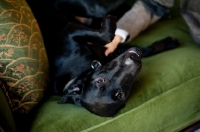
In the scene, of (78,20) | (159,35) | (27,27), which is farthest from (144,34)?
(27,27)

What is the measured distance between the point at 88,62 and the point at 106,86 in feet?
1.01

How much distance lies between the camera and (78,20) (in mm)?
1797

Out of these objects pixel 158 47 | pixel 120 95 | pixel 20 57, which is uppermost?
pixel 20 57

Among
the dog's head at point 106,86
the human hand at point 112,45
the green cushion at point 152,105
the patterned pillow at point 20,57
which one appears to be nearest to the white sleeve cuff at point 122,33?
the human hand at point 112,45

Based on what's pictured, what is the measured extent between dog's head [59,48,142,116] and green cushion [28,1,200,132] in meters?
0.04

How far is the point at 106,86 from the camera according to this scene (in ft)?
3.90

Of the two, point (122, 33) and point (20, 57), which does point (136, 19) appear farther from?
point (20, 57)

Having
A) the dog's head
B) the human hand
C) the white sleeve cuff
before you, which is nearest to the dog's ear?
the dog's head

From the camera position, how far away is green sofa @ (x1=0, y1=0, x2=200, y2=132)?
3.73 ft

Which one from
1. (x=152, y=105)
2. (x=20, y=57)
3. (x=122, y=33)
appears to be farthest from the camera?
(x=122, y=33)

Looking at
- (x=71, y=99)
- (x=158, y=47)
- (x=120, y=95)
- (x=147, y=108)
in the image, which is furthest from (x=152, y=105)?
(x=158, y=47)

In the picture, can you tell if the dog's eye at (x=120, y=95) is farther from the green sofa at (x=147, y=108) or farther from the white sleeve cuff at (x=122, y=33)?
the white sleeve cuff at (x=122, y=33)

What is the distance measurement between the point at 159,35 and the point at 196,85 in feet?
1.65

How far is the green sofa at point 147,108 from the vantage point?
1138 mm
